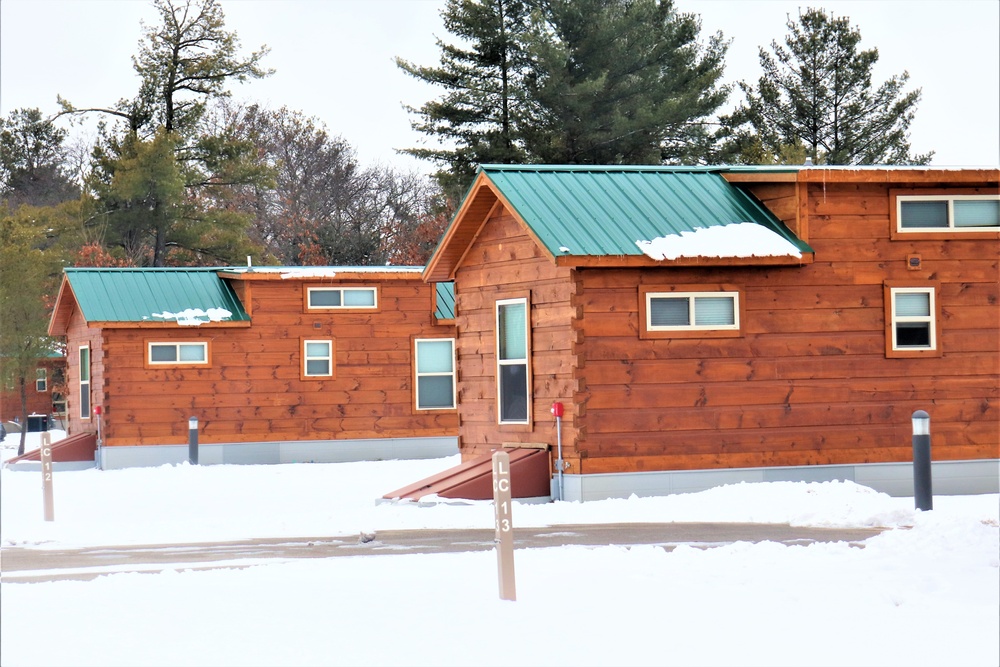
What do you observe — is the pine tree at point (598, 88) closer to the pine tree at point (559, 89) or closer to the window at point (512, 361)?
the pine tree at point (559, 89)

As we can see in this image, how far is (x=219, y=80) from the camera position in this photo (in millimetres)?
47125

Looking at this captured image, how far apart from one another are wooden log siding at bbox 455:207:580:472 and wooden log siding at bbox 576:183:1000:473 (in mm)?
286

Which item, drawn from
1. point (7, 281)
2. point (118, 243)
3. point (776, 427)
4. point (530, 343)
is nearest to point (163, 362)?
point (7, 281)

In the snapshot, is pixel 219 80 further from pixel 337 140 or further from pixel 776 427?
pixel 776 427

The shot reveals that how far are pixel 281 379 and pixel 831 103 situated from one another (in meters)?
26.5

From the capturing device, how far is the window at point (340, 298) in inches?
1142

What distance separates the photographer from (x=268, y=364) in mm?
28906

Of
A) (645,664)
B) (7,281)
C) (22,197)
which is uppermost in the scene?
(22,197)

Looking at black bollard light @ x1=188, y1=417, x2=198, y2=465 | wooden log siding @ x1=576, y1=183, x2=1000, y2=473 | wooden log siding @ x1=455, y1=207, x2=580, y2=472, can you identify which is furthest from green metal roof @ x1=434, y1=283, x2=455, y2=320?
wooden log siding @ x1=576, y1=183, x2=1000, y2=473

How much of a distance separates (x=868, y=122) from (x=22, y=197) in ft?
104

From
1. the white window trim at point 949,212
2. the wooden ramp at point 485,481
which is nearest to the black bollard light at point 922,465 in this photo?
the white window trim at point 949,212

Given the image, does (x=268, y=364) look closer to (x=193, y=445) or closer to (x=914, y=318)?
(x=193, y=445)

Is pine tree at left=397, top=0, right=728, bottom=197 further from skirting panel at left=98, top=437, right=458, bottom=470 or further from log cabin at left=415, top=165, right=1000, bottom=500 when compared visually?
log cabin at left=415, top=165, right=1000, bottom=500

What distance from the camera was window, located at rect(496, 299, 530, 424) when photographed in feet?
59.7
